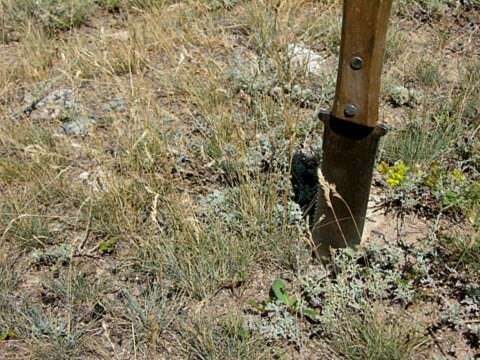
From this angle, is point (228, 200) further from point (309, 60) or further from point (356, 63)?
point (309, 60)

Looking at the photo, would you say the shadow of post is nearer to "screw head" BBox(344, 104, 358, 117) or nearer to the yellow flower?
the yellow flower

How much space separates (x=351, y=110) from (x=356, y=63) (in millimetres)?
194

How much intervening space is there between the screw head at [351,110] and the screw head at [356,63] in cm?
16

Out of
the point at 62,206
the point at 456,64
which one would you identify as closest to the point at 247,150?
the point at 62,206

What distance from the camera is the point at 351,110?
7.59 feet

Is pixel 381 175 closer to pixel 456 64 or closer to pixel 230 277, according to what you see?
pixel 230 277

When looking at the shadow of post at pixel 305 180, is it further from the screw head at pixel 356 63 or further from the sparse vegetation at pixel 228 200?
the screw head at pixel 356 63

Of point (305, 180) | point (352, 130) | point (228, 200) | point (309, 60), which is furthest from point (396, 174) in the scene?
point (309, 60)

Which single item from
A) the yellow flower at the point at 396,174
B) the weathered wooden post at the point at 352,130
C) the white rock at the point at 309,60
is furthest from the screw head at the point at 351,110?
the white rock at the point at 309,60

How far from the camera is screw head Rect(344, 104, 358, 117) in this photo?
90.9 inches

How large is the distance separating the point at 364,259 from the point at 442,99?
1486 millimetres

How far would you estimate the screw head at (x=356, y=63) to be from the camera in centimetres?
221

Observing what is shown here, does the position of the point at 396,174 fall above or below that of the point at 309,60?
below

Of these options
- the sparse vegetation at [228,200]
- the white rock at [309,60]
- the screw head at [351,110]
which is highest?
the screw head at [351,110]
